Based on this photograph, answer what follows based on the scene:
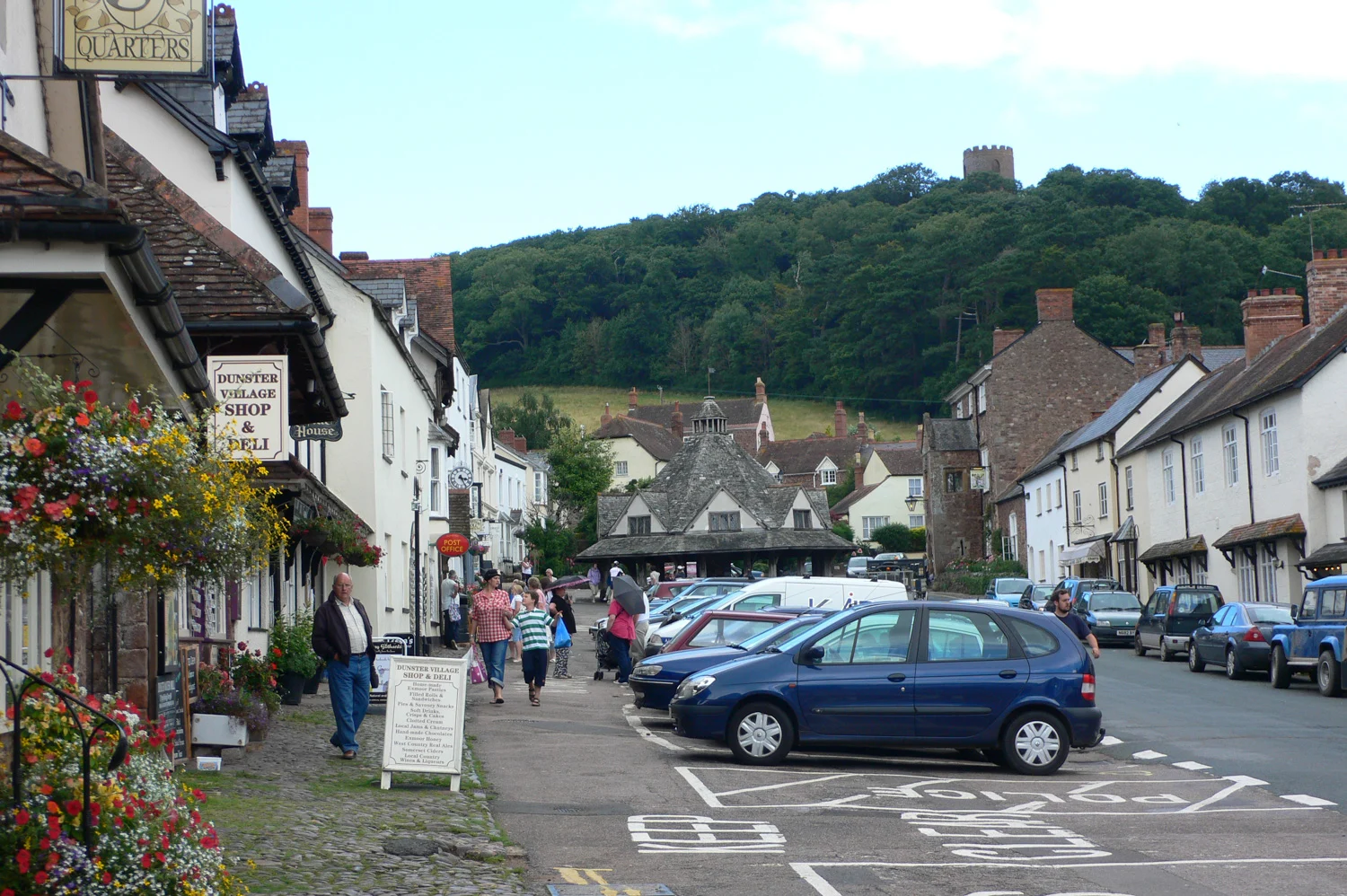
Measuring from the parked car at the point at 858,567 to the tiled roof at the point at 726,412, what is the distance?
46125 mm

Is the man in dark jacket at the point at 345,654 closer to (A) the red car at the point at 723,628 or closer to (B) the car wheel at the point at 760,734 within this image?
(B) the car wheel at the point at 760,734

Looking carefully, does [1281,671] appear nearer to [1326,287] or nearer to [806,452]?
[1326,287]

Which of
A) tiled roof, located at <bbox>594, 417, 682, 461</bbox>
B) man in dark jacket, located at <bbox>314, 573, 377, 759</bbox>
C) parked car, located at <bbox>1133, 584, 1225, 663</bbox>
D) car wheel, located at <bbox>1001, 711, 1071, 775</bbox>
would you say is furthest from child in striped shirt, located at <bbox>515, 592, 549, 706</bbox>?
tiled roof, located at <bbox>594, 417, 682, 461</bbox>

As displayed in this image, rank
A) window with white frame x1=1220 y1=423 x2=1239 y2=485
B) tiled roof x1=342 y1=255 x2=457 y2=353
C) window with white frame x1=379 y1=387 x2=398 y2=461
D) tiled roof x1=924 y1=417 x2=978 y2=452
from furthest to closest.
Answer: tiled roof x1=924 y1=417 x2=978 y2=452 < tiled roof x1=342 y1=255 x2=457 y2=353 < window with white frame x1=1220 y1=423 x2=1239 y2=485 < window with white frame x1=379 y1=387 x2=398 y2=461

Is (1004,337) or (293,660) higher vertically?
(1004,337)

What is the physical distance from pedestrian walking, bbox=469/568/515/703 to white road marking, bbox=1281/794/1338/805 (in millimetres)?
11282

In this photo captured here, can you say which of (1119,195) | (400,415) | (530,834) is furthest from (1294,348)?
(1119,195)

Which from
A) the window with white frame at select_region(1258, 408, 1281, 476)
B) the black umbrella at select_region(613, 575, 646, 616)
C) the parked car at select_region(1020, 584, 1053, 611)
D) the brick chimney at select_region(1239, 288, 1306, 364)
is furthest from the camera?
the brick chimney at select_region(1239, 288, 1306, 364)

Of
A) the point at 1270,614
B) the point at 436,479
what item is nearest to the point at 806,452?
the point at 436,479

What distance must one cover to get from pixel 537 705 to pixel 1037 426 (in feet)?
178

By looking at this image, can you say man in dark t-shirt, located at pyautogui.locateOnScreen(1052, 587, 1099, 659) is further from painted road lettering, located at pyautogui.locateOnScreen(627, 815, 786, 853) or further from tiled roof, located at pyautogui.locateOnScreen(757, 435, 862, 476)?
tiled roof, located at pyautogui.locateOnScreen(757, 435, 862, 476)

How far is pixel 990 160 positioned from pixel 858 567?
108m

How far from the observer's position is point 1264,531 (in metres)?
36.7

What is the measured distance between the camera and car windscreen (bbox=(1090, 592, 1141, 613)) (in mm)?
38875
